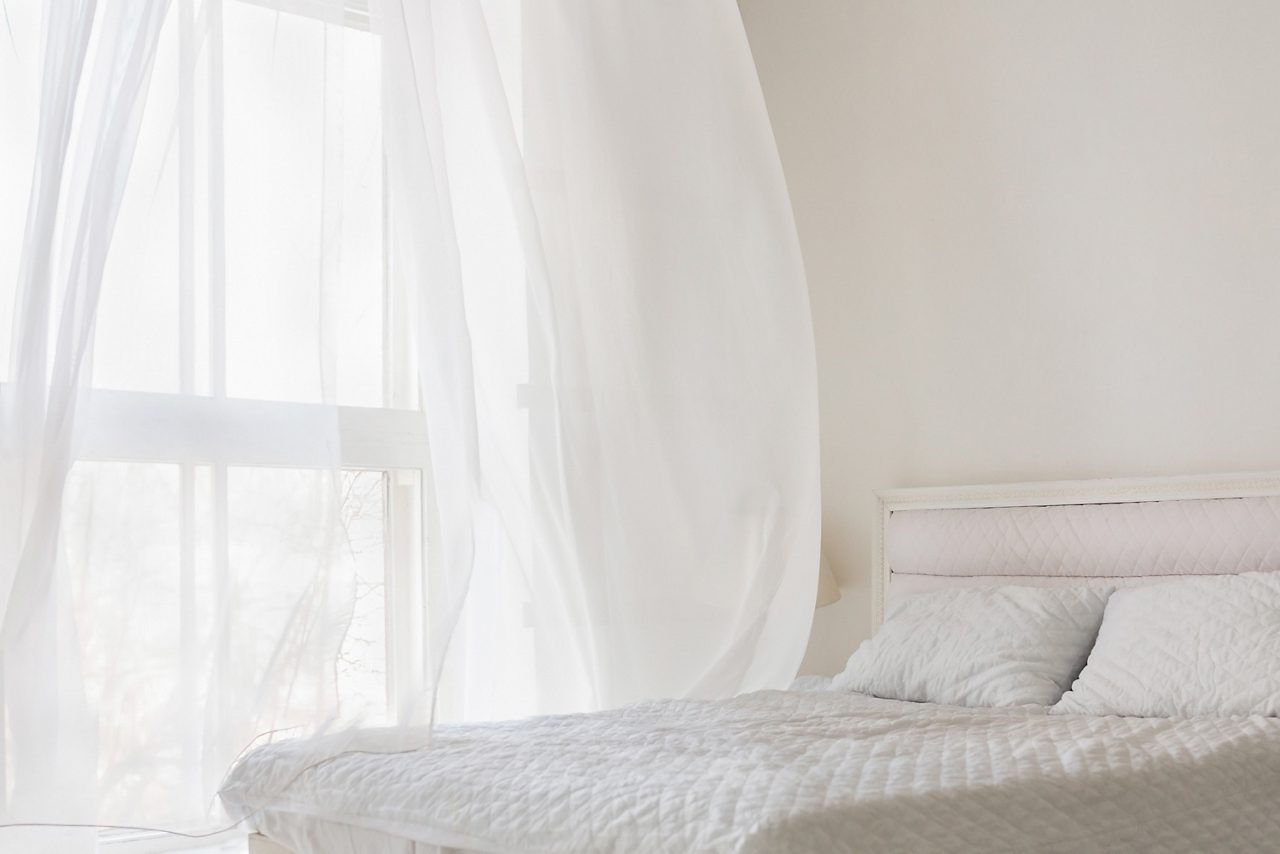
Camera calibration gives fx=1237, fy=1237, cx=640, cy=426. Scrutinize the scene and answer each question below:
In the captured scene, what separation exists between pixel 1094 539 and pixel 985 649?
1.54 ft

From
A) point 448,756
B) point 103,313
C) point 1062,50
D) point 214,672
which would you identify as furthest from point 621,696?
point 1062,50

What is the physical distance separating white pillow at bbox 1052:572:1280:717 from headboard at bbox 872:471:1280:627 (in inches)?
7.7

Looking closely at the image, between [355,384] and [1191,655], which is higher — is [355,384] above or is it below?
above

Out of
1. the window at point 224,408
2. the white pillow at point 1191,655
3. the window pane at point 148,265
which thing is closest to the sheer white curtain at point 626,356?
the window at point 224,408

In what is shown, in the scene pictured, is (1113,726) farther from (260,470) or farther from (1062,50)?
(1062,50)

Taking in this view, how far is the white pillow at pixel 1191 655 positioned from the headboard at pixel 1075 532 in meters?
0.19

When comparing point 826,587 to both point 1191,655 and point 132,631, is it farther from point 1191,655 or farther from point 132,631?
point 132,631

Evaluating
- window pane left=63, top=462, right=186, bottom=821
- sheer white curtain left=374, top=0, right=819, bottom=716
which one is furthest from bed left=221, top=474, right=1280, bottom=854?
sheer white curtain left=374, top=0, right=819, bottom=716

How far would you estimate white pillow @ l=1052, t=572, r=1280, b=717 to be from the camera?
2271 millimetres

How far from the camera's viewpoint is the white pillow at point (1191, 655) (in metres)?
2.27

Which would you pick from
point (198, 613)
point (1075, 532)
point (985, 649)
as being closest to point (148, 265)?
point (198, 613)

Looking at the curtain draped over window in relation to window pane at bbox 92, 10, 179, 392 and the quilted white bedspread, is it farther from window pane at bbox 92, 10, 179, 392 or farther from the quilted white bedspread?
the quilted white bedspread

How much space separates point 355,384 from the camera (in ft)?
7.37

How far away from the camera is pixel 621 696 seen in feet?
9.11
